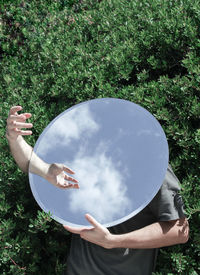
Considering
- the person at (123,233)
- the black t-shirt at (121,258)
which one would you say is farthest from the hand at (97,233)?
the black t-shirt at (121,258)

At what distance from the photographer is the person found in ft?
6.91

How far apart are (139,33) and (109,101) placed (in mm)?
1455

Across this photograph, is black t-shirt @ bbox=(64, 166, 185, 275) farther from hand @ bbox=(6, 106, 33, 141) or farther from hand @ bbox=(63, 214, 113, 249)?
hand @ bbox=(6, 106, 33, 141)

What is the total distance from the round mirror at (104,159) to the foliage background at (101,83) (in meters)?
0.23

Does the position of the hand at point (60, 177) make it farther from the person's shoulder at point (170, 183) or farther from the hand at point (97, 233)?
the person's shoulder at point (170, 183)

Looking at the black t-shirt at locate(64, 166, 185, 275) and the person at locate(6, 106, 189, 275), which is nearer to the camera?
the person at locate(6, 106, 189, 275)

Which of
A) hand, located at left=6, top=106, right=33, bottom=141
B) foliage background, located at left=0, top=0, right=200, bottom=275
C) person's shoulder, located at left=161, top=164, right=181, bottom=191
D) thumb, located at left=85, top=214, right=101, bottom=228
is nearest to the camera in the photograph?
thumb, located at left=85, top=214, right=101, bottom=228

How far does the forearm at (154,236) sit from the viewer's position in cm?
211

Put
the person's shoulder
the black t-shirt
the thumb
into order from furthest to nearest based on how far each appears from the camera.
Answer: the black t-shirt, the person's shoulder, the thumb

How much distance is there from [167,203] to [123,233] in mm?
414

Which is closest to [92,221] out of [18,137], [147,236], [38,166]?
[147,236]

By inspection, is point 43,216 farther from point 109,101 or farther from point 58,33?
point 58,33

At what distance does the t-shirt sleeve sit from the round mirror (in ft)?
0.28

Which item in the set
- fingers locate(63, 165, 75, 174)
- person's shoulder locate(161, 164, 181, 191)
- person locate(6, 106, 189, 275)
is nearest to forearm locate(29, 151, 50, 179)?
person locate(6, 106, 189, 275)
